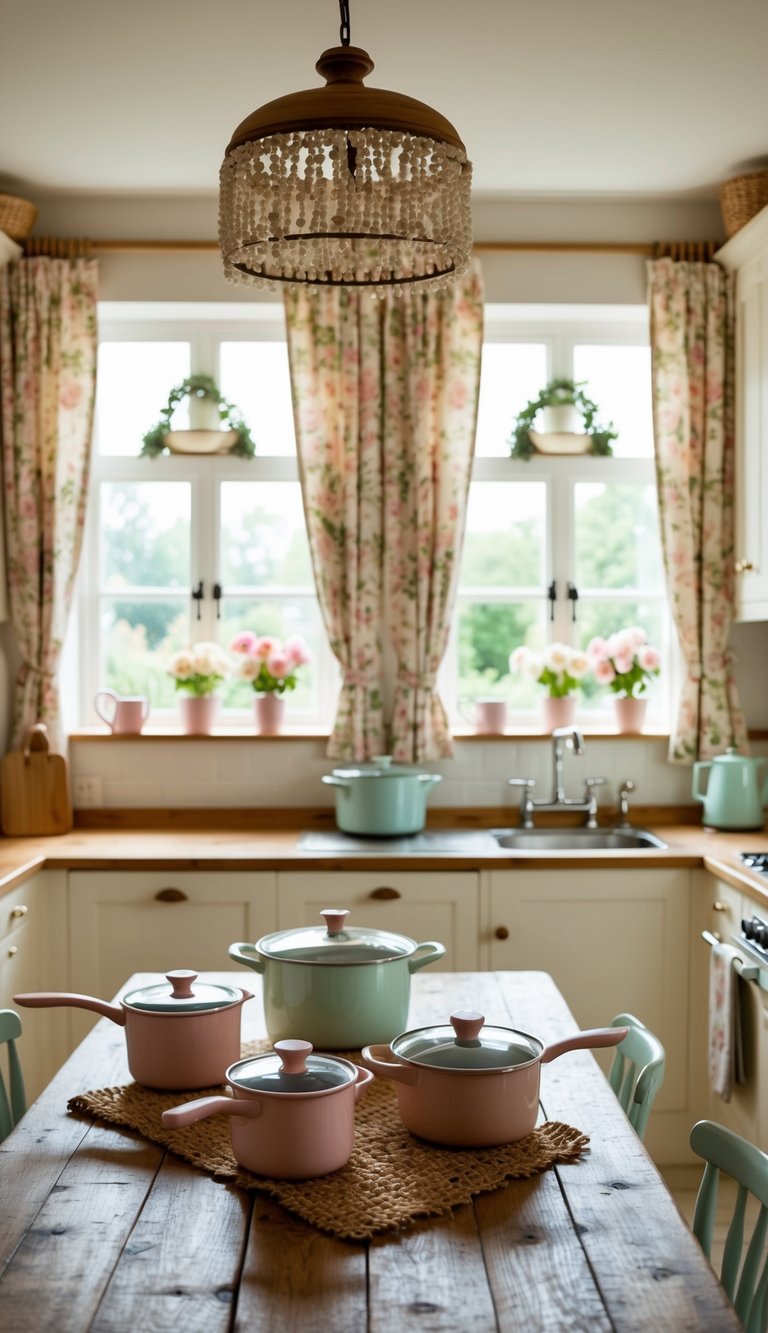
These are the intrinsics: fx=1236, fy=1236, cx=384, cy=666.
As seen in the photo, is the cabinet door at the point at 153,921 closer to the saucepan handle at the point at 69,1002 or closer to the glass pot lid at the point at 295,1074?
the saucepan handle at the point at 69,1002

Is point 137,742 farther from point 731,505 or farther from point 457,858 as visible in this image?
point 731,505

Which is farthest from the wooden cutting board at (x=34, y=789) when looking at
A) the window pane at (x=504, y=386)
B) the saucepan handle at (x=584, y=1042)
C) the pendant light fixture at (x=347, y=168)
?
the saucepan handle at (x=584, y=1042)

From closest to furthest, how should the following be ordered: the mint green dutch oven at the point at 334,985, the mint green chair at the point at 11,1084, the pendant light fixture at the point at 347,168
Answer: the pendant light fixture at the point at 347,168, the mint green dutch oven at the point at 334,985, the mint green chair at the point at 11,1084

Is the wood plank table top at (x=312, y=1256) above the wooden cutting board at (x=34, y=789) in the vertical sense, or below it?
below

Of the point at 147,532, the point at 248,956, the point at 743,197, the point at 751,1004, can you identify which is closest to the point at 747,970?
the point at 751,1004

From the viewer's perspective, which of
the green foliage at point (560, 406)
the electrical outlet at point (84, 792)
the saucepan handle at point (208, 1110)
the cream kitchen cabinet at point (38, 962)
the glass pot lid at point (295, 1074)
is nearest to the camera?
the saucepan handle at point (208, 1110)

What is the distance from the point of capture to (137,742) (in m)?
3.96

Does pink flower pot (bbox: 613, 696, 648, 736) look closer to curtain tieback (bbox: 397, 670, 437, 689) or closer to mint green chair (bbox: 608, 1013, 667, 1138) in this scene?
curtain tieback (bbox: 397, 670, 437, 689)

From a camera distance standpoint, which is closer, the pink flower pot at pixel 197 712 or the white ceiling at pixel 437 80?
the white ceiling at pixel 437 80

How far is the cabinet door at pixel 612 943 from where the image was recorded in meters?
3.35

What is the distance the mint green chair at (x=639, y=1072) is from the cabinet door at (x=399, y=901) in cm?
118

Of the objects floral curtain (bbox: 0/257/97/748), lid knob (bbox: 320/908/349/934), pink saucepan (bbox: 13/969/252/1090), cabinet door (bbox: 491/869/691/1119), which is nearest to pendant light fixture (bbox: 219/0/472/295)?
lid knob (bbox: 320/908/349/934)

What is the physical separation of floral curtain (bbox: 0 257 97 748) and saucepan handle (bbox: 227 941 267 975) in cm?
207

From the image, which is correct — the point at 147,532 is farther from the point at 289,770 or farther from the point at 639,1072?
the point at 639,1072
